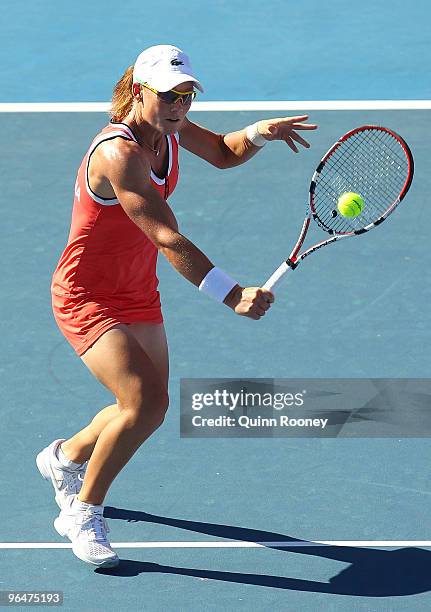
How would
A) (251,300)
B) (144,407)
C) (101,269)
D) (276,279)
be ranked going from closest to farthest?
1. (251,300)
2. (276,279)
3. (144,407)
4. (101,269)

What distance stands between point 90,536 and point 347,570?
1.09 meters

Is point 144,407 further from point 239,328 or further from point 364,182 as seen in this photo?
point 364,182

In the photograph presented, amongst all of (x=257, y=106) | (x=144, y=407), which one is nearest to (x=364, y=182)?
(x=144, y=407)

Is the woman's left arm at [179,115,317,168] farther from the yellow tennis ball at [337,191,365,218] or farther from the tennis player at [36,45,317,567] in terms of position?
the yellow tennis ball at [337,191,365,218]

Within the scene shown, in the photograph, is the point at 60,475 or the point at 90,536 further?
the point at 60,475

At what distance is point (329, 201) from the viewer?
7.56m

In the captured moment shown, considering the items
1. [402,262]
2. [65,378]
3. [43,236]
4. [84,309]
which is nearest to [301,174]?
[402,262]

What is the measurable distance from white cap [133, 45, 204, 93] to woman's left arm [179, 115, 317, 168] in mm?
584

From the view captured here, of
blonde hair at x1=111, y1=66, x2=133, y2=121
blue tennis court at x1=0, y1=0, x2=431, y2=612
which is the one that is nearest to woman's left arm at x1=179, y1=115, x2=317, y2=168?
blonde hair at x1=111, y1=66, x2=133, y2=121

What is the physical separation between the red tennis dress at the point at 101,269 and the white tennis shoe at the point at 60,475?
630 millimetres

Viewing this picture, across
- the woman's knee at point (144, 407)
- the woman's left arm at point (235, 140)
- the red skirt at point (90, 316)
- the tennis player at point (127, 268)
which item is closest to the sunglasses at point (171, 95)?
the tennis player at point (127, 268)

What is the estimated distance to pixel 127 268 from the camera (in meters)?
5.79

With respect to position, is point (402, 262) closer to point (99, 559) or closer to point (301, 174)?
point (301, 174)

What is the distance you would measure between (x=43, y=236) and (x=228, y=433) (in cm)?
216
